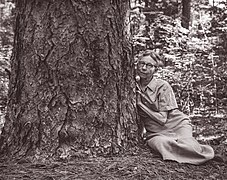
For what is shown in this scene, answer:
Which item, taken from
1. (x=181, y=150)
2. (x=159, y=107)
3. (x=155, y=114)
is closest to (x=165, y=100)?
(x=159, y=107)

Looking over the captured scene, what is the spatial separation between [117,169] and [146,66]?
125cm

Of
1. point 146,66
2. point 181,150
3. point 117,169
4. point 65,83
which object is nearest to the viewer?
point 117,169

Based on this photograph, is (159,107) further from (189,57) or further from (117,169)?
(189,57)

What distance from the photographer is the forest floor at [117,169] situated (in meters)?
2.87

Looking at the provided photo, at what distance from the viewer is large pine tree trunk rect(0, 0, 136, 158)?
3.19 m

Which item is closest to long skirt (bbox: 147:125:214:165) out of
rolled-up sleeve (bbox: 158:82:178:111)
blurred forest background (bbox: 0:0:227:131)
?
rolled-up sleeve (bbox: 158:82:178:111)

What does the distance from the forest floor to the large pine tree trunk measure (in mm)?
139

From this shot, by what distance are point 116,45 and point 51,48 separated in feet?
2.06

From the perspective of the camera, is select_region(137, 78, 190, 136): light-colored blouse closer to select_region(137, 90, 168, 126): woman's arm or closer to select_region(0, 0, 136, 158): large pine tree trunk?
select_region(137, 90, 168, 126): woman's arm

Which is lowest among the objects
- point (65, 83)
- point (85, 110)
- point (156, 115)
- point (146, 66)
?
point (156, 115)

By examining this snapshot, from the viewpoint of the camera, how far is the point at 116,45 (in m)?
3.43

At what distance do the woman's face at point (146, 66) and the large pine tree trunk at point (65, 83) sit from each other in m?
0.46

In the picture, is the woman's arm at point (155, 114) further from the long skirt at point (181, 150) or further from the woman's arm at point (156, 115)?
the long skirt at point (181, 150)

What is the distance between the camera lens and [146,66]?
3.78m
